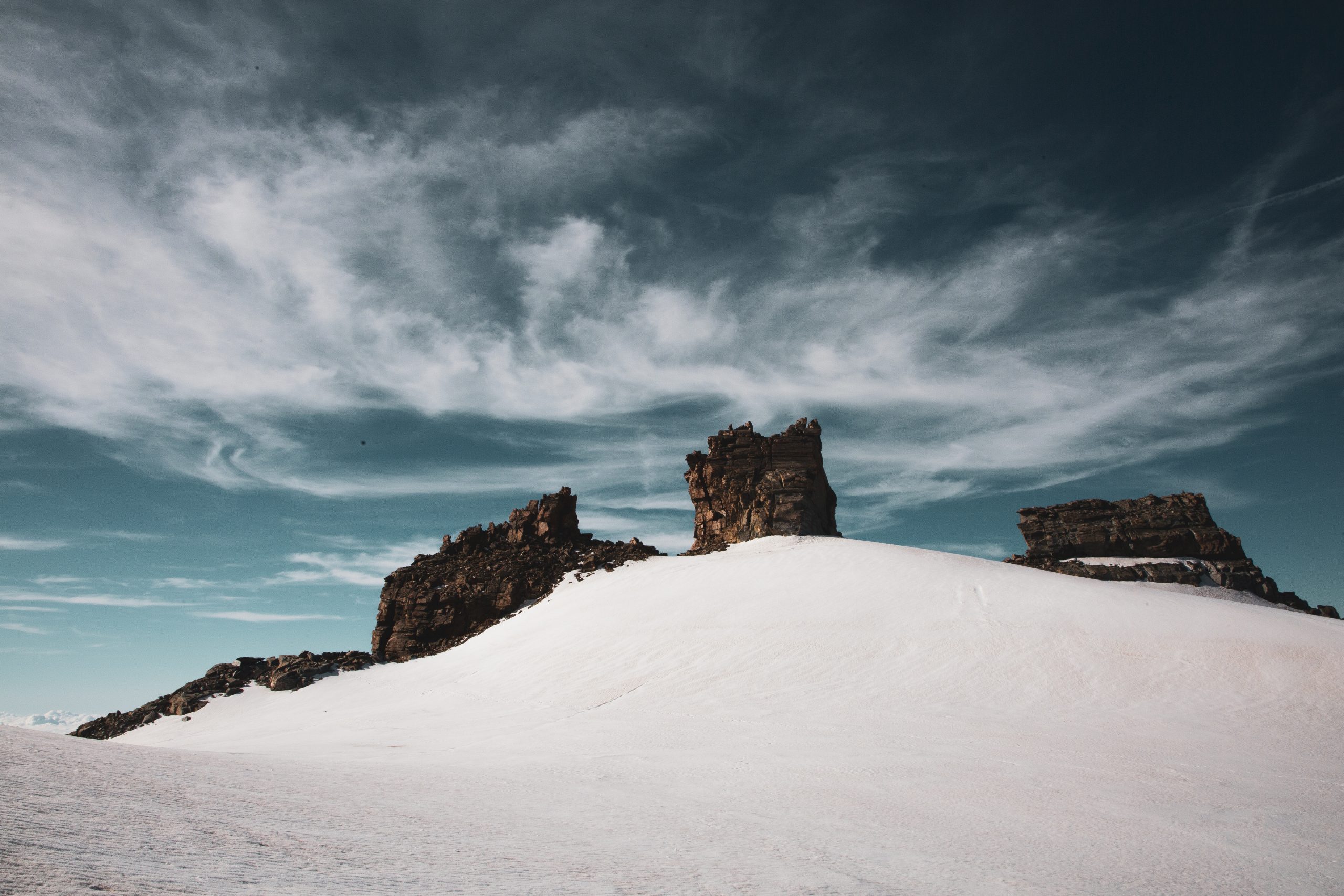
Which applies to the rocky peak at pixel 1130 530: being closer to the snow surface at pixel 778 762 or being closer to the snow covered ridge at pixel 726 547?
the snow covered ridge at pixel 726 547

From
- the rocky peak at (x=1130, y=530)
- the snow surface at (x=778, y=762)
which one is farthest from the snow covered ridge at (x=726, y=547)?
the snow surface at (x=778, y=762)

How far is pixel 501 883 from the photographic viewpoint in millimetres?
3410

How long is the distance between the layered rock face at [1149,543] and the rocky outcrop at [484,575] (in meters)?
19.5

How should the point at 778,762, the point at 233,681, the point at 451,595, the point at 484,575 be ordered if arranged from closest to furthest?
the point at 778,762, the point at 233,681, the point at 451,595, the point at 484,575

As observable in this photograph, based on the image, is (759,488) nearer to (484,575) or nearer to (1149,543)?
(484,575)

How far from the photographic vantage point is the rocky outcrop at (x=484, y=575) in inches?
1064

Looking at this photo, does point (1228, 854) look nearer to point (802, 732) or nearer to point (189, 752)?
point (802, 732)

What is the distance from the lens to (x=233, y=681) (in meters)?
23.2

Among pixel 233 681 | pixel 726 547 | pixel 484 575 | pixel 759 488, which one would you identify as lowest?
pixel 233 681

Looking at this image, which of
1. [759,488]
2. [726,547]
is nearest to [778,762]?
[726,547]

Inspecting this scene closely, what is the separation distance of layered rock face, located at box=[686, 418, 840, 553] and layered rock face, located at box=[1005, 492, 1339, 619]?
10025 millimetres

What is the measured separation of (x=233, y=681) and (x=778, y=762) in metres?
23.1

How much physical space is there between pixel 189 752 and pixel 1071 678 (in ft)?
48.1

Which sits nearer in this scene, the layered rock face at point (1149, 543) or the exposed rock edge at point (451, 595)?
the exposed rock edge at point (451, 595)
